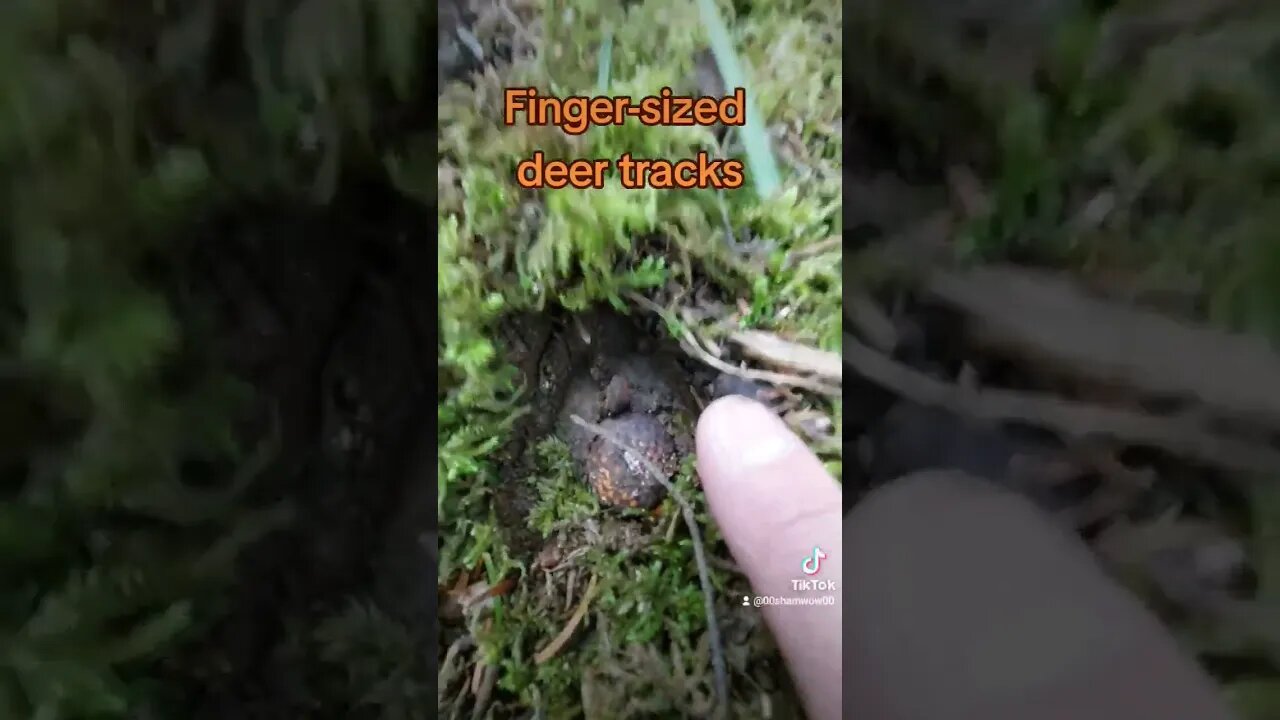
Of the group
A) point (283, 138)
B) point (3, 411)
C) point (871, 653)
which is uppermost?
point (283, 138)

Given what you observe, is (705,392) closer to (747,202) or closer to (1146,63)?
(747,202)

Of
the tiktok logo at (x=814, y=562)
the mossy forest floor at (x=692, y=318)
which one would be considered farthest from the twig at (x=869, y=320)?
the tiktok logo at (x=814, y=562)

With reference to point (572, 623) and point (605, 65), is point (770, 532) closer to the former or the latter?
point (572, 623)

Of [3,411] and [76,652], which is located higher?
[3,411]

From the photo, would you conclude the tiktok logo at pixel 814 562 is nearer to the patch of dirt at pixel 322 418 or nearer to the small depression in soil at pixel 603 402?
the small depression in soil at pixel 603 402

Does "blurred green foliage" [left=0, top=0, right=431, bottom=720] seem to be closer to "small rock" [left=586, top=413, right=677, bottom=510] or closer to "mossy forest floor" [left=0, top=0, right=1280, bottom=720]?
"mossy forest floor" [left=0, top=0, right=1280, bottom=720]

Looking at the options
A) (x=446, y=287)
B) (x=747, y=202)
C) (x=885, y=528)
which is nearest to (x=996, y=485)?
(x=885, y=528)

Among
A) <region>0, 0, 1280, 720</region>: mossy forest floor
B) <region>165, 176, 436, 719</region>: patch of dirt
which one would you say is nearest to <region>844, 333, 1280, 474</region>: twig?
<region>0, 0, 1280, 720</region>: mossy forest floor
